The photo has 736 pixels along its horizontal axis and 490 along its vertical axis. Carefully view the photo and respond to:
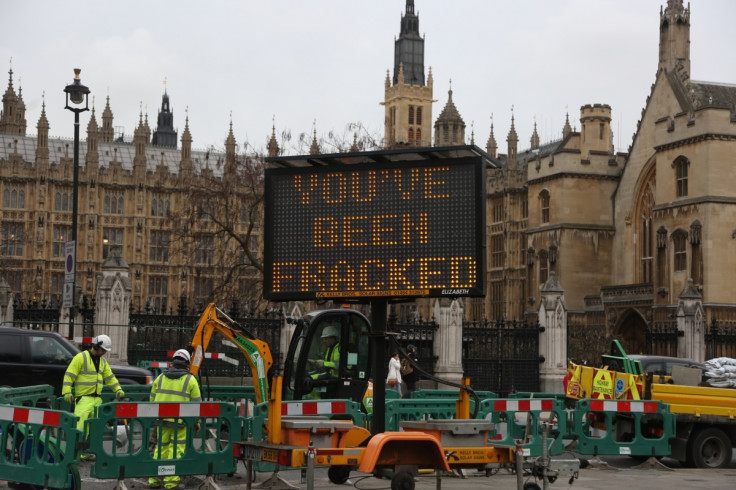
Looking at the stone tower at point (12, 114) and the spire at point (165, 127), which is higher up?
the spire at point (165, 127)

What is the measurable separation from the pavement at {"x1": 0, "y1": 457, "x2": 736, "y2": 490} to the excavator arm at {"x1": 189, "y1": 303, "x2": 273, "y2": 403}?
1.18m

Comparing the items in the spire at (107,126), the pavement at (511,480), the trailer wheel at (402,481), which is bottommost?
the pavement at (511,480)

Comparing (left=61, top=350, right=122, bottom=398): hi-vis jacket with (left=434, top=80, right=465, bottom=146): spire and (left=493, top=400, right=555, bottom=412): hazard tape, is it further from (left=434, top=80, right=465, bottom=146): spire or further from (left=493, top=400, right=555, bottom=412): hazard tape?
(left=434, top=80, right=465, bottom=146): spire

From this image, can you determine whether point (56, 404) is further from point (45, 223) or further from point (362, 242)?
point (45, 223)

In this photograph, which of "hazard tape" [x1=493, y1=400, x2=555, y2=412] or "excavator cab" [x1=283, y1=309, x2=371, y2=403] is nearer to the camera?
"hazard tape" [x1=493, y1=400, x2=555, y2=412]

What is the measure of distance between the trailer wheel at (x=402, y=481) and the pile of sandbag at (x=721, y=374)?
9.46 meters

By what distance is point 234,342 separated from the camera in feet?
46.3

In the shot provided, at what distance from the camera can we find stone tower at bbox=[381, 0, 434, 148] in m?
111

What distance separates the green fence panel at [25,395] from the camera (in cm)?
1214

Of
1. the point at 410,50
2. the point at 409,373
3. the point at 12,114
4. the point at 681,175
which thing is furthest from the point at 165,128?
the point at 409,373

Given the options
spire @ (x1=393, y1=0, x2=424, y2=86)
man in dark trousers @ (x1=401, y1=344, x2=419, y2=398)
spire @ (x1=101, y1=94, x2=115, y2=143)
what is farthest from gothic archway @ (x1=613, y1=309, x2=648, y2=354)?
spire @ (x1=393, y1=0, x2=424, y2=86)

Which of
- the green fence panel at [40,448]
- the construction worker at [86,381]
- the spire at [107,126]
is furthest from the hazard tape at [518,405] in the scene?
the spire at [107,126]

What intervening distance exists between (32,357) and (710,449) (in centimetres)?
1045

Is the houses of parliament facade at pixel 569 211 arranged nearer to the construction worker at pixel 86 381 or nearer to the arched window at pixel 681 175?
the arched window at pixel 681 175
